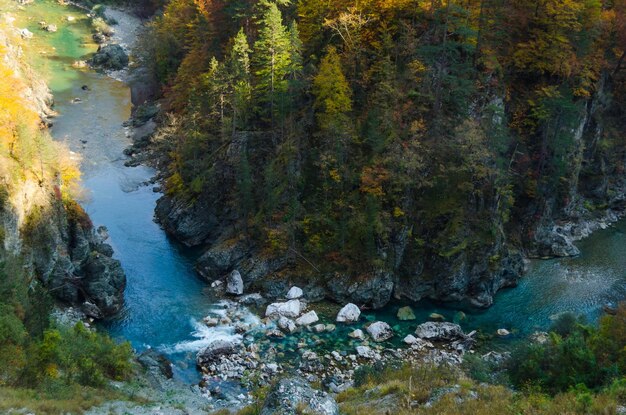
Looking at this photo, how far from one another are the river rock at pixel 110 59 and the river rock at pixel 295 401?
3084 inches

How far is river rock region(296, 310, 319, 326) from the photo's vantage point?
3725 cm

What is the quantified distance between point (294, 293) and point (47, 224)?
18317 mm

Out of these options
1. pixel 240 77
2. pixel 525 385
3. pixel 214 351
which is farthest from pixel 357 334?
pixel 240 77

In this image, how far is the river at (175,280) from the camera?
36709mm

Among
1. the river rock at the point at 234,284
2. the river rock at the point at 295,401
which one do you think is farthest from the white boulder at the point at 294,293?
the river rock at the point at 295,401

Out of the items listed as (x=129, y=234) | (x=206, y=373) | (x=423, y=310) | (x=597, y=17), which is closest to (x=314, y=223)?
(x=423, y=310)

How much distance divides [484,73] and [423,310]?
20.9m

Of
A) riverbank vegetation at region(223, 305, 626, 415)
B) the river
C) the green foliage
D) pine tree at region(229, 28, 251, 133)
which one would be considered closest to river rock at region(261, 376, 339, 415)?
riverbank vegetation at region(223, 305, 626, 415)

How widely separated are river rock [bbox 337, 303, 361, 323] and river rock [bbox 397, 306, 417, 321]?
3.25 metres

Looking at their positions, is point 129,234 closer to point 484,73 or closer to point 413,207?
point 413,207

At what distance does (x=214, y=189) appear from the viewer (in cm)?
4731

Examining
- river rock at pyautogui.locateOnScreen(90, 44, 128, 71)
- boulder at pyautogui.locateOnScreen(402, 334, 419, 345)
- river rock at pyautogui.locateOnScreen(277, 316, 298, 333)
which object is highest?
river rock at pyautogui.locateOnScreen(90, 44, 128, 71)

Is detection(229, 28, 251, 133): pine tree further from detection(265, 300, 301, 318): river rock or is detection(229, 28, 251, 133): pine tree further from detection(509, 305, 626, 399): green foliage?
detection(509, 305, 626, 399): green foliage

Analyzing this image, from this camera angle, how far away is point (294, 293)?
39.8 metres
